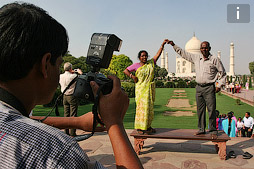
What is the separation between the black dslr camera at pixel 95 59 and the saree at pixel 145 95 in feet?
9.61

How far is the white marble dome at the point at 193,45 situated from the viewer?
209 feet

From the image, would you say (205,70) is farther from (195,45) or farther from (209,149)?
(195,45)

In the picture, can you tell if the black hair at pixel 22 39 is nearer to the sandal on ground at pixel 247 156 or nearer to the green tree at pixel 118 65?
the sandal on ground at pixel 247 156

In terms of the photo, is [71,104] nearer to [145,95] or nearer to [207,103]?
[145,95]

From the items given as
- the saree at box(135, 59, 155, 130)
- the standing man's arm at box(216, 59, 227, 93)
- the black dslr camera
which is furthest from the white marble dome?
the black dslr camera

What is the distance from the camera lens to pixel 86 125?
1.14m

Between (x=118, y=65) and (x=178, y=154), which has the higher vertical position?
(x=118, y=65)

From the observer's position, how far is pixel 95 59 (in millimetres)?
1050

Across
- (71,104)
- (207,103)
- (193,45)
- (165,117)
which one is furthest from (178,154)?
(193,45)

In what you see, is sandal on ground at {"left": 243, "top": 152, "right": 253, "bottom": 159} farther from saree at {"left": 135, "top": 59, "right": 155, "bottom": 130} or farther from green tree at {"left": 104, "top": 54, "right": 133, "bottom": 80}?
green tree at {"left": 104, "top": 54, "right": 133, "bottom": 80}

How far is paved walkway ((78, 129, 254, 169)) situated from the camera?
3.33 meters

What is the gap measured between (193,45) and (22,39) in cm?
6768

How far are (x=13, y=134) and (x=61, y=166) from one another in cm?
15

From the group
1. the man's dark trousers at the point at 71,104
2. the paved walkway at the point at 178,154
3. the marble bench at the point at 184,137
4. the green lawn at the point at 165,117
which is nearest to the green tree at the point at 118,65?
the green lawn at the point at 165,117
